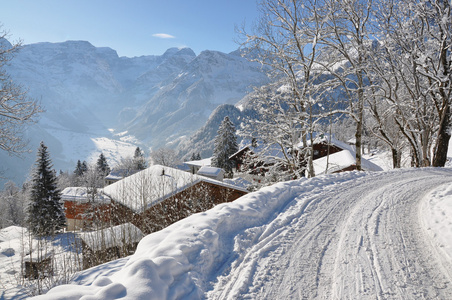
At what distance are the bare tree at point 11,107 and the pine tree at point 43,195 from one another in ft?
60.1

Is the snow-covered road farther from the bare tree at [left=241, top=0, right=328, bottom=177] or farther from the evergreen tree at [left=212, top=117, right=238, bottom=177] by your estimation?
Answer: the evergreen tree at [left=212, top=117, right=238, bottom=177]

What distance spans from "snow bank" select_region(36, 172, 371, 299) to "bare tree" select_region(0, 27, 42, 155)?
805 centimetres

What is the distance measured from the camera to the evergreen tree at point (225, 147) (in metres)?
46.2

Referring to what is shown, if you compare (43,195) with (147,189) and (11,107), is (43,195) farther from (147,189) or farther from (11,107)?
(147,189)

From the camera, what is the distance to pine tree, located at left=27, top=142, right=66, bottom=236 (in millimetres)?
25047

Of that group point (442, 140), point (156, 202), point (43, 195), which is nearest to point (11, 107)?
point (156, 202)

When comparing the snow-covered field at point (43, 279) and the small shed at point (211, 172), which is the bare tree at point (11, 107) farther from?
the small shed at point (211, 172)

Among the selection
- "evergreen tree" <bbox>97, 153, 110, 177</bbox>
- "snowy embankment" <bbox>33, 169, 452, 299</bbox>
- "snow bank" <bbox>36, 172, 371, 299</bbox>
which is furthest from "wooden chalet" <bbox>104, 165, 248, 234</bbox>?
"evergreen tree" <bbox>97, 153, 110, 177</bbox>

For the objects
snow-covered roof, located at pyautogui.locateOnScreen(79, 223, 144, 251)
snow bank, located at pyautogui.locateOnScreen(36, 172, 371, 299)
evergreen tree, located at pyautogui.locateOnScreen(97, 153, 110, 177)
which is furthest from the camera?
evergreen tree, located at pyautogui.locateOnScreen(97, 153, 110, 177)

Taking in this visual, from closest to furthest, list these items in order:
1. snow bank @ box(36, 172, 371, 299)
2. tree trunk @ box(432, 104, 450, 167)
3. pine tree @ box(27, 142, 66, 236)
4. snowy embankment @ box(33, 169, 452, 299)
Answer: snow bank @ box(36, 172, 371, 299) → snowy embankment @ box(33, 169, 452, 299) → tree trunk @ box(432, 104, 450, 167) → pine tree @ box(27, 142, 66, 236)

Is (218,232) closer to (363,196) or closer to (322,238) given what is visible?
(322,238)

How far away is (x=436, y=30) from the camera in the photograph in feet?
42.1

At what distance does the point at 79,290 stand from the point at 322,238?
140 inches

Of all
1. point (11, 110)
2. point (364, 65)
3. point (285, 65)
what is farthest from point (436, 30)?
point (11, 110)
